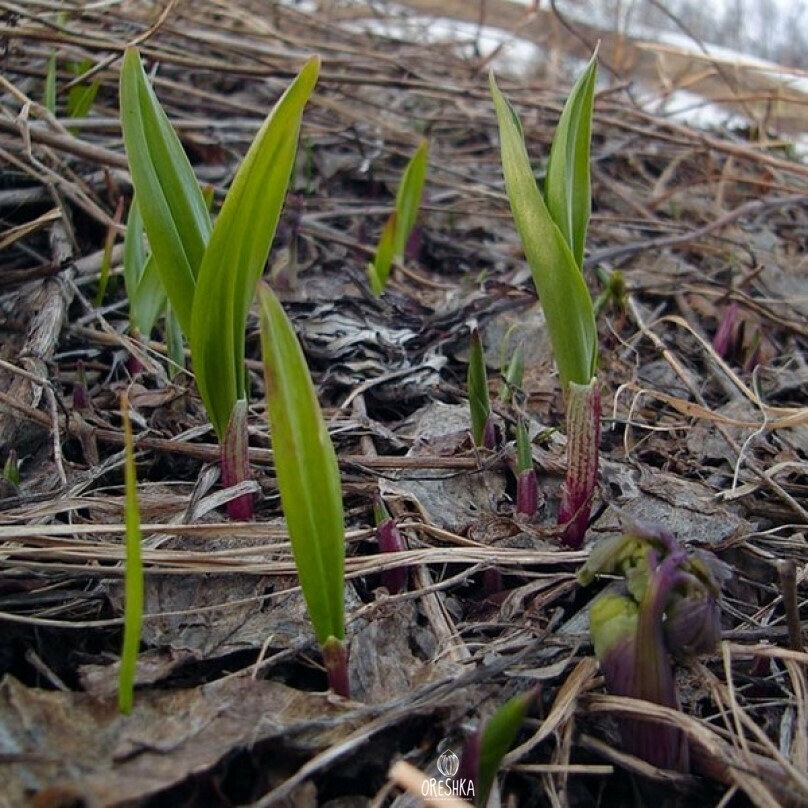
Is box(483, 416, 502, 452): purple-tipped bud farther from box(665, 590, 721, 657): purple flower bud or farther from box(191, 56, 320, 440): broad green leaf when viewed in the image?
box(665, 590, 721, 657): purple flower bud

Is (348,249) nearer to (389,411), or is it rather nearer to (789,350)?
(389,411)

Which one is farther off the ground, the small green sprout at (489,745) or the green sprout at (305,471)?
the green sprout at (305,471)

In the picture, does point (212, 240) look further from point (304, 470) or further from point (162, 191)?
point (304, 470)

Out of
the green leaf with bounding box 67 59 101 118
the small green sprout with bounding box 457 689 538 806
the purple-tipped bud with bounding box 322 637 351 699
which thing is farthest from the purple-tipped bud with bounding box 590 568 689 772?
the green leaf with bounding box 67 59 101 118

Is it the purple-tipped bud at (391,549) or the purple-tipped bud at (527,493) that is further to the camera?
the purple-tipped bud at (527,493)

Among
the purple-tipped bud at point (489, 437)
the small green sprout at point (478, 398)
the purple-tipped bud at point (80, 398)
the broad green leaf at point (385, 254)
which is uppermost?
the broad green leaf at point (385, 254)

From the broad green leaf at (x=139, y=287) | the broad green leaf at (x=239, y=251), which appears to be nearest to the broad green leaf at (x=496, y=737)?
the broad green leaf at (x=239, y=251)

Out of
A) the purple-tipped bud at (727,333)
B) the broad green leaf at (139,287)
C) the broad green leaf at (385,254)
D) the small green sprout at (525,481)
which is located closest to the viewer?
the small green sprout at (525,481)

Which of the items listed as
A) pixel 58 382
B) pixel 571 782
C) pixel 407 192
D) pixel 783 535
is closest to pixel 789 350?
pixel 783 535

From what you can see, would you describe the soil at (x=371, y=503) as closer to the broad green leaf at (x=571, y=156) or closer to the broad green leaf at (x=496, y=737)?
the broad green leaf at (x=496, y=737)
